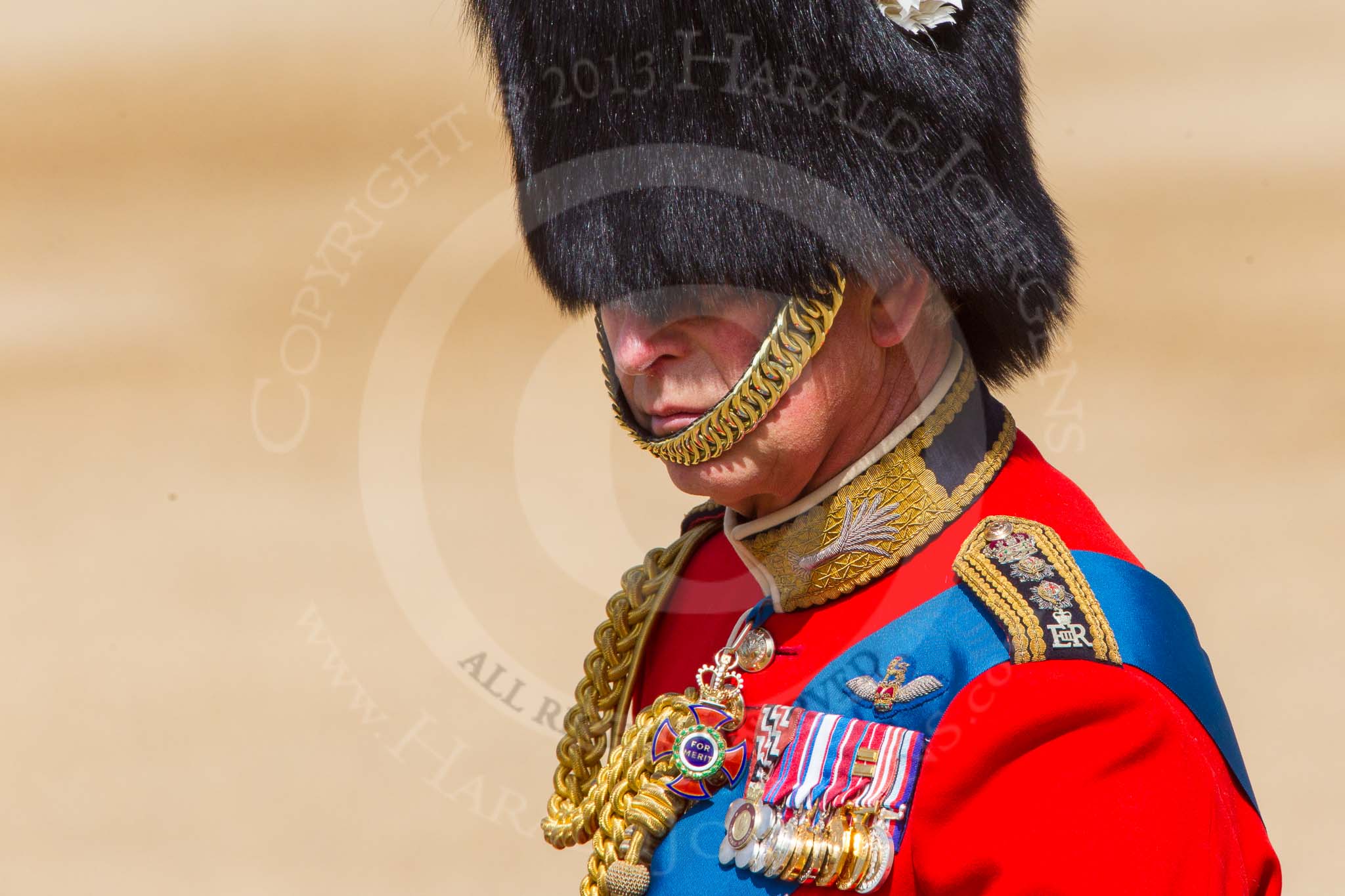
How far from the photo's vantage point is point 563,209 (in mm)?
1684

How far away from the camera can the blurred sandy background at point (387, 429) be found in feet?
11.8

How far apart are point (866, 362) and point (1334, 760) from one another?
2614 millimetres

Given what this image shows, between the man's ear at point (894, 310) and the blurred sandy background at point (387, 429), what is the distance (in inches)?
90.0

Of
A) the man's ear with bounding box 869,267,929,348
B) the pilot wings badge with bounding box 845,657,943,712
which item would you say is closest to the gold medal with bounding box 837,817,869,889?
the pilot wings badge with bounding box 845,657,943,712

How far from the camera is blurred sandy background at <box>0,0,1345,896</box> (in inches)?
141

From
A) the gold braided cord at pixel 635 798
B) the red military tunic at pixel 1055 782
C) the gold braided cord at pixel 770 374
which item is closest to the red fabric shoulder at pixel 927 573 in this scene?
the red military tunic at pixel 1055 782

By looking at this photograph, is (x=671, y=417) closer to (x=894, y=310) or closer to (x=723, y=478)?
(x=723, y=478)

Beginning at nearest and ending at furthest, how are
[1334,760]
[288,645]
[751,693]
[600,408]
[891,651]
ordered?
[891,651], [751,693], [1334,760], [288,645], [600,408]

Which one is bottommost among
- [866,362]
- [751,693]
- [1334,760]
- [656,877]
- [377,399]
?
[1334,760]

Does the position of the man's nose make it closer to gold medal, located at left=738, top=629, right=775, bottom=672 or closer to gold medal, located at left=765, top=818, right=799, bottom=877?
gold medal, located at left=738, top=629, right=775, bottom=672

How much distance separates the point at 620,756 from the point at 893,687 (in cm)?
36

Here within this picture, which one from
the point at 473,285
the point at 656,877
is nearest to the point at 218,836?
the point at 473,285

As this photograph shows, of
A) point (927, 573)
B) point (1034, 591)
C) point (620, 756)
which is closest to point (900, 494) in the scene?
point (927, 573)

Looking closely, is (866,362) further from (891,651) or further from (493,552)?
(493,552)
